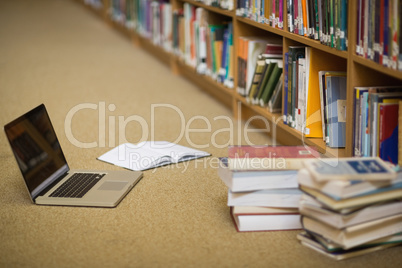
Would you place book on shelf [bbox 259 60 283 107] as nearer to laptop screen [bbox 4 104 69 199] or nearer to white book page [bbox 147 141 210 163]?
white book page [bbox 147 141 210 163]

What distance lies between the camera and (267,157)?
6.85 feet

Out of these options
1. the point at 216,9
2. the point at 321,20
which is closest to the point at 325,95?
the point at 321,20

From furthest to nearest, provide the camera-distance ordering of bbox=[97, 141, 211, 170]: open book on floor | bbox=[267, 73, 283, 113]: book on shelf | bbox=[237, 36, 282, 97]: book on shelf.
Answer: bbox=[237, 36, 282, 97]: book on shelf
bbox=[267, 73, 283, 113]: book on shelf
bbox=[97, 141, 211, 170]: open book on floor

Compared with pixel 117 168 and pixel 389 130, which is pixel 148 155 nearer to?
pixel 117 168

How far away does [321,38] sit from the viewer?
254 cm

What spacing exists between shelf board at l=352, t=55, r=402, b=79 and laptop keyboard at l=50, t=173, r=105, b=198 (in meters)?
1.17

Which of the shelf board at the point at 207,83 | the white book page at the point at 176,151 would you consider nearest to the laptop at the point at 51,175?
the white book page at the point at 176,151

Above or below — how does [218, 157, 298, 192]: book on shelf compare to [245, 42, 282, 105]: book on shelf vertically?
below

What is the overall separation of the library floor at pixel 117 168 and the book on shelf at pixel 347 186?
0.79ft

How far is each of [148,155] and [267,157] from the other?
3.08 feet

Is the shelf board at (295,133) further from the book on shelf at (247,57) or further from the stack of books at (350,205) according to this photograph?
the stack of books at (350,205)

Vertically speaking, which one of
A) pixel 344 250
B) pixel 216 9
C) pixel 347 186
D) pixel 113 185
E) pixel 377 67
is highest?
pixel 216 9

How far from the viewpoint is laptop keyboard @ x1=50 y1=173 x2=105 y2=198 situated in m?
2.42

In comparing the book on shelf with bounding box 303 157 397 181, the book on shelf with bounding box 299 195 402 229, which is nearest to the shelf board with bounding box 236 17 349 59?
the book on shelf with bounding box 303 157 397 181
